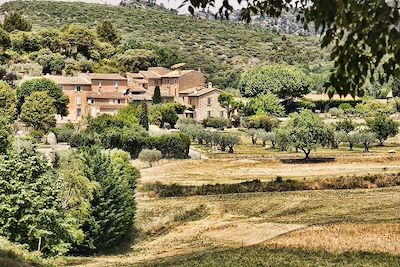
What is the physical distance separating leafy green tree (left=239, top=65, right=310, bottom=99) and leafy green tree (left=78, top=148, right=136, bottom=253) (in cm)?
8139

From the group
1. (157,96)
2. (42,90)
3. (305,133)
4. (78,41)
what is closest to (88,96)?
(42,90)

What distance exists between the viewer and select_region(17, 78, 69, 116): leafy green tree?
93062 mm

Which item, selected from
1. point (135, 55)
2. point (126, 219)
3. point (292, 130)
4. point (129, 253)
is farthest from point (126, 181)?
point (135, 55)

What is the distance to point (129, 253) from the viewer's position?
40.8 meters

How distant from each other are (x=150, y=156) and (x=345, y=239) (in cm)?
3971

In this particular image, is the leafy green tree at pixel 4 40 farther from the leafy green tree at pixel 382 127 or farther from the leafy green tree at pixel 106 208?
the leafy green tree at pixel 106 208

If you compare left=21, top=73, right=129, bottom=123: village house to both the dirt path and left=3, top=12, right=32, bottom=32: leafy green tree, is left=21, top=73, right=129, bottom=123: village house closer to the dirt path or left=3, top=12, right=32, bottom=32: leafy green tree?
the dirt path

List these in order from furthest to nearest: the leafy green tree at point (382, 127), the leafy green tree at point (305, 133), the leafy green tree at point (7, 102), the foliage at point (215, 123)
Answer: the foliage at point (215, 123), the leafy green tree at point (7, 102), the leafy green tree at point (382, 127), the leafy green tree at point (305, 133)

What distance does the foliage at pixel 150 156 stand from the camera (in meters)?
70.9

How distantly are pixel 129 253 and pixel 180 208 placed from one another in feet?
35.1

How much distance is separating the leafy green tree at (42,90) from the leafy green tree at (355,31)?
86.9 meters

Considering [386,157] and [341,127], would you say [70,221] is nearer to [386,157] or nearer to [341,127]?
[386,157]

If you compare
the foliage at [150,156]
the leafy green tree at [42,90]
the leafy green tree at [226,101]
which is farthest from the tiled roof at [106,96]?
the foliage at [150,156]

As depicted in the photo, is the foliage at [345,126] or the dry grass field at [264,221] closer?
the dry grass field at [264,221]
